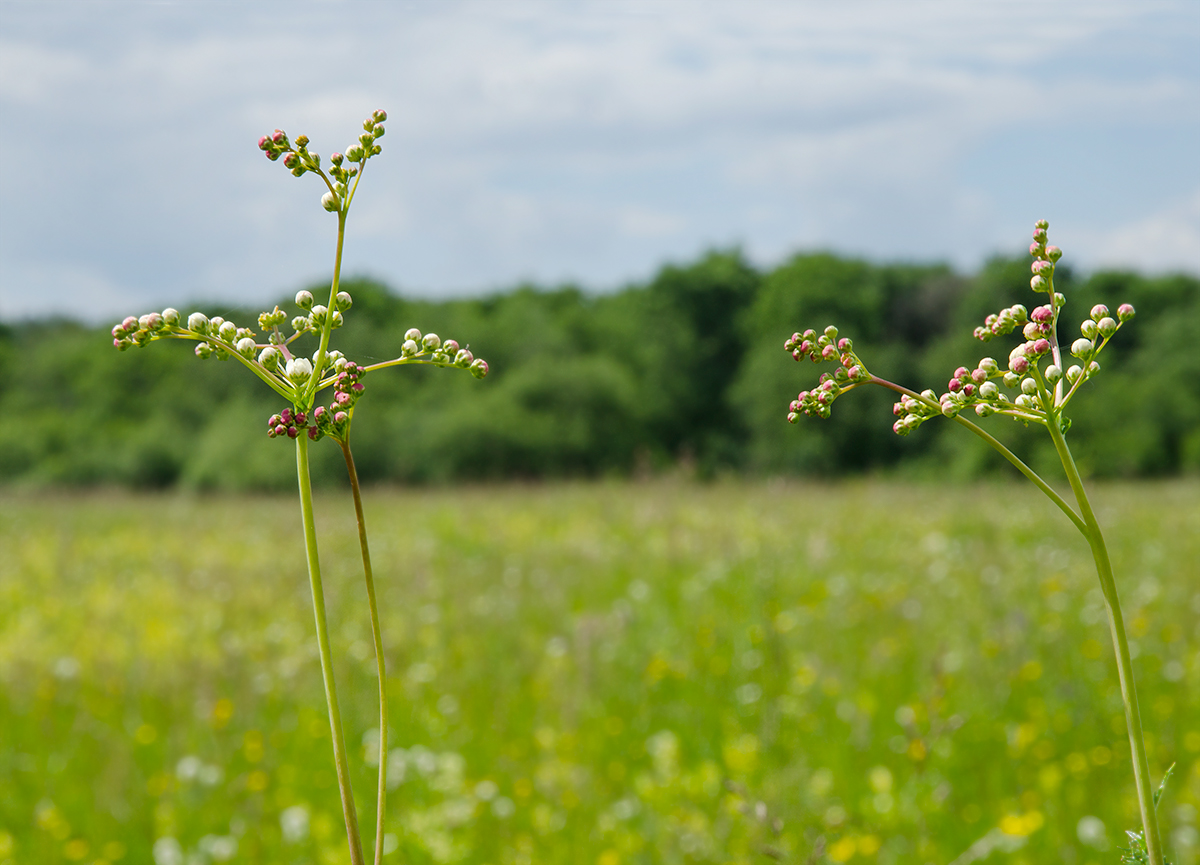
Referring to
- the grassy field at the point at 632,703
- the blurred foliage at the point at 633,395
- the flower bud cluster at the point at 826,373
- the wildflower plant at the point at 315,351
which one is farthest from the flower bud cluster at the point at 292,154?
the blurred foliage at the point at 633,395

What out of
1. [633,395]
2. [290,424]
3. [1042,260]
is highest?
[1042,260]

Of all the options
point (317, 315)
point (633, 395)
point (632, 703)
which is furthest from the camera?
point (633, 395)

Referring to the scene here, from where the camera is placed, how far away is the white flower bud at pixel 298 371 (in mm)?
520

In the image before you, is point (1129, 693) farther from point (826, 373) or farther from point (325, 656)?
point (325, 656)

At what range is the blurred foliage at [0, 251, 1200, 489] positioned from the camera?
1886cm

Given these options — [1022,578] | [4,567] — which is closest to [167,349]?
[4,567]

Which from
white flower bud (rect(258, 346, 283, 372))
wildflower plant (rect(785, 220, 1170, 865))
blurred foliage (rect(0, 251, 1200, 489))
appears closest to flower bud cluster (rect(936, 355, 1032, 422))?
wildflower plant (rect(785, 220, 1170, 865))

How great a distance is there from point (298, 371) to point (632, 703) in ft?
11.1

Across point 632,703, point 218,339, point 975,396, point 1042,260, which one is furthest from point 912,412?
point 632,703

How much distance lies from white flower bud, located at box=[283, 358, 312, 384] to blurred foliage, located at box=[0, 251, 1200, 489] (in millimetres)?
14170

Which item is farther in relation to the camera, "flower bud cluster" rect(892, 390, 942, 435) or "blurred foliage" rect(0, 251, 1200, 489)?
"blurred foliage" rect(0, 251, 1200, 489)

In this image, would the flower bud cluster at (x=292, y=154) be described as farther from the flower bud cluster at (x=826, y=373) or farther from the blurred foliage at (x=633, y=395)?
the blurred foliage at (x=633, y=395)

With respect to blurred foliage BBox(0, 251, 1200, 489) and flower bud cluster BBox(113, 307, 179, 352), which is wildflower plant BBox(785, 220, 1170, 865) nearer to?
flower bud cluster BBox(113, 307, 179, 352)

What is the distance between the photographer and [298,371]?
521 millimetres
